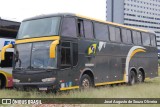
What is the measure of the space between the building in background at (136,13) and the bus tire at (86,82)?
13811 cm

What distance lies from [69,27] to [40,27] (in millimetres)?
1239

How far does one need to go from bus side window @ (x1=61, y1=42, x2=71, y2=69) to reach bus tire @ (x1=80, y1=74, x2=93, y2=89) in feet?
4.13

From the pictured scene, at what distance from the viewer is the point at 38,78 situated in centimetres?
1338

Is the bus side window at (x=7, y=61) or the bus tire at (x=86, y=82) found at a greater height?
the bus side window at (x=7, y=61)

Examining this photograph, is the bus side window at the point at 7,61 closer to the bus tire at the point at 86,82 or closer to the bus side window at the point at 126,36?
the bus tire at the point at 86,82

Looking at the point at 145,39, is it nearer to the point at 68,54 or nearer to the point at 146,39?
the point at 146,39

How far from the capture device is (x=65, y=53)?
13797 mm

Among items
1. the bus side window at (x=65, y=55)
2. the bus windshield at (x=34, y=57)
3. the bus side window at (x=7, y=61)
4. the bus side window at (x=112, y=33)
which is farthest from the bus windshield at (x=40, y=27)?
the bus side window at (x=112, y=33)

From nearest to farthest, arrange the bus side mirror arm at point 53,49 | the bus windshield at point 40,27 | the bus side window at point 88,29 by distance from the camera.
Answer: the bus side mirror arm at point 53,49 < the bus windshield at point 40,27 < the bus side window at point 88,29

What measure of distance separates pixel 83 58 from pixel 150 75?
9256mm

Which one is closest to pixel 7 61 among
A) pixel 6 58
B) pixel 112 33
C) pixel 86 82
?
pixel 6 58

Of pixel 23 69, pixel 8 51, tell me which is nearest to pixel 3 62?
pixel 8 51

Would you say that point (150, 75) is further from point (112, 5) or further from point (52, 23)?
point (112, 5)

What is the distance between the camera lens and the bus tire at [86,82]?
48.6ft
